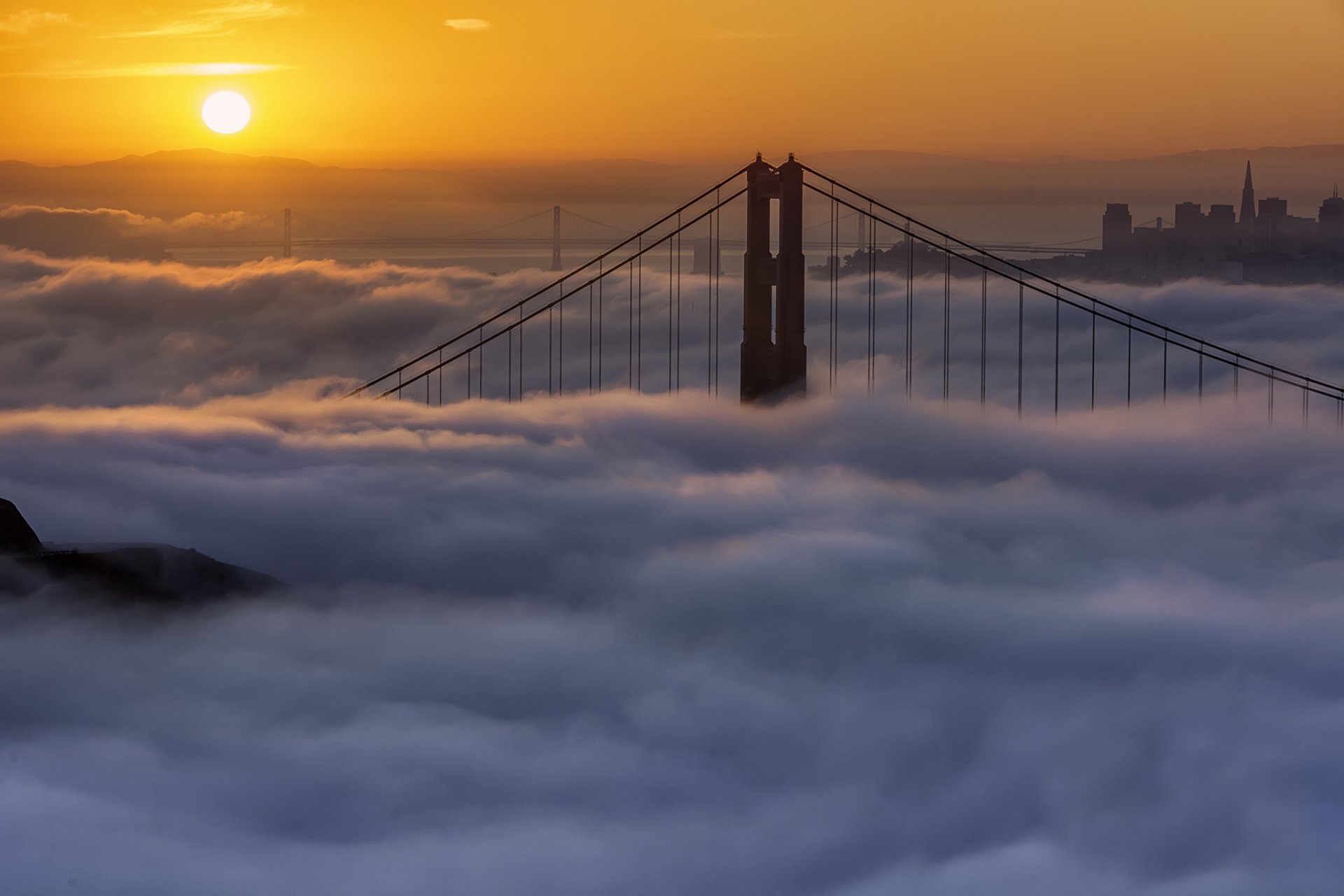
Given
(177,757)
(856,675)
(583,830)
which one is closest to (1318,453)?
(856,675)

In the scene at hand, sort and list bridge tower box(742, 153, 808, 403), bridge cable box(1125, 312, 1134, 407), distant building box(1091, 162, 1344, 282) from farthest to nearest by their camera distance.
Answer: distant building box(1091, 162, 1344, 282), bridge cable box(1125, 312, 1134, 407), bridge tower box(742, 153, 808, 403)

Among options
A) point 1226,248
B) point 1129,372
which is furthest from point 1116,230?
point 1129,372

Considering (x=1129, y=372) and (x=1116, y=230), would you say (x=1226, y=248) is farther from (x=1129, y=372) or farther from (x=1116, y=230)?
(x=1129, y=372)

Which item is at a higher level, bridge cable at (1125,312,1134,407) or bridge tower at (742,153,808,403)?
bridge tower at (742,153,808,403)

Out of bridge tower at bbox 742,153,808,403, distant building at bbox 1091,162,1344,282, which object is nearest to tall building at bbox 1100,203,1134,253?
distant building at bbox 1091,162,1344,282

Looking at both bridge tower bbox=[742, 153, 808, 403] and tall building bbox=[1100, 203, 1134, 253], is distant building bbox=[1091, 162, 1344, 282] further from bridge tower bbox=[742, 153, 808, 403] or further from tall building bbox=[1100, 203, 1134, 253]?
bridge tower bbox=[742, 153, 808, 403]

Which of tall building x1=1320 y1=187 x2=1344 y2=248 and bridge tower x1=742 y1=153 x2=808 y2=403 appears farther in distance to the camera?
tall building x1=1320 y1=187 x2=1344 y2=248

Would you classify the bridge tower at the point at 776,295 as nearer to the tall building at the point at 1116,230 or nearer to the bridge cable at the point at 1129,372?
the bridge cable at the point at 1129,372

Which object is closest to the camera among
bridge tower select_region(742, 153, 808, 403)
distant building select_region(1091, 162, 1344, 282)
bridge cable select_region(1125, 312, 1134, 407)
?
bridge tower select_region(742, 153, 808, 403)

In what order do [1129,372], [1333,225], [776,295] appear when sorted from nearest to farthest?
[776,295], [1129,372], [1333,225]
